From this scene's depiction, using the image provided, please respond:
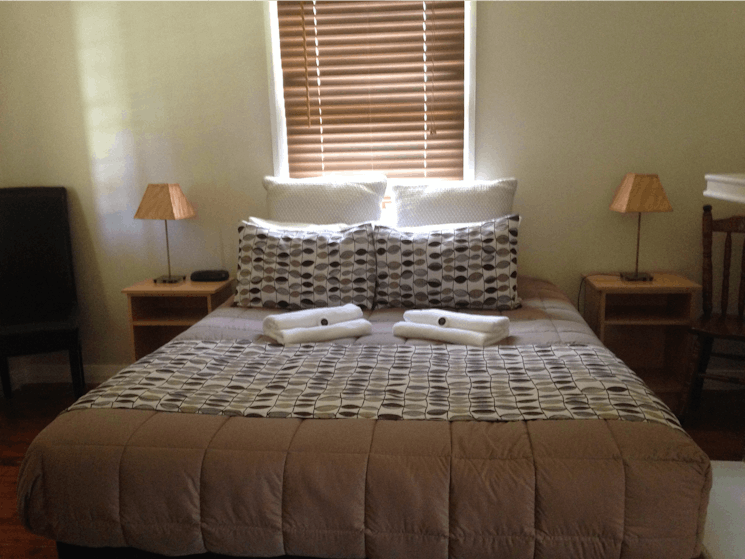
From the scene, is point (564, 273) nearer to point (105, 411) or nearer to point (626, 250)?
point (626, 250)

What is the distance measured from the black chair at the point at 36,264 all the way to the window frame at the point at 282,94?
1.20m

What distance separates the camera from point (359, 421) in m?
1.73

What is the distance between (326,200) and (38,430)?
1.75 m

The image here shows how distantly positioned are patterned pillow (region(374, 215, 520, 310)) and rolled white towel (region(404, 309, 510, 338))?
268mm

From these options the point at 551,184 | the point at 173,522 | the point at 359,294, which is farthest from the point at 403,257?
the point at 173,522

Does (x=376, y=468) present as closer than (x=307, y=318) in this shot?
Yes

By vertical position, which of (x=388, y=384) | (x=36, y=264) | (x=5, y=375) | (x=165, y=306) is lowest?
(x=5, y=375)

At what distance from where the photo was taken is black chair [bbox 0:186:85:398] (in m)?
3.39

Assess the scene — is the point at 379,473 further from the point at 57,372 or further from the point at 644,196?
the point at 57,372

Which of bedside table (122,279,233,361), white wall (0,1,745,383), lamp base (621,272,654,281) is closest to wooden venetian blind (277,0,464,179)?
white wall (0,1,745,383)

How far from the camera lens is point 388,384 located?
1958 mm

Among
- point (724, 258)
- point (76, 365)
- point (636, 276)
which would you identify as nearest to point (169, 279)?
point (76, 365)

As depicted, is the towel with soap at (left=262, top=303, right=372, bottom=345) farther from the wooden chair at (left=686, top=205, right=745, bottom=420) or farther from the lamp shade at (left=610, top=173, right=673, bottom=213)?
the wooden chair at (left=686, top=205, right=745, bottom=420)

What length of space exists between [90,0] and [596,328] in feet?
10.1
